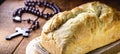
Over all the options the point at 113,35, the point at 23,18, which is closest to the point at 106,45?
the point at 113,35

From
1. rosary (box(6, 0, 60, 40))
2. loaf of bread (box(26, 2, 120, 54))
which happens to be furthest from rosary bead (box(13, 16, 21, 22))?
Answer: loaf of bread (box(26, 2, 120, 54))

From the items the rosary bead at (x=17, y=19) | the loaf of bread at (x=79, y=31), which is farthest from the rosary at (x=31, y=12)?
the loaf of bread at (x=79, y=31)

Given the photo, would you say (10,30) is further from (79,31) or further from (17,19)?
(79,31)

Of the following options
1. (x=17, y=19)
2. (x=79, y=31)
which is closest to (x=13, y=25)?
(x=17, y=19)

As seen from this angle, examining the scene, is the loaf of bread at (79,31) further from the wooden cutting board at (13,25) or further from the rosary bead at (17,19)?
the rosary bead at (17,19)

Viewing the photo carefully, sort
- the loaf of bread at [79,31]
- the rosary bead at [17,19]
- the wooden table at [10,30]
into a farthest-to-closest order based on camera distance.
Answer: the rosary bead at [17,19], the wooden table at [10,30], the loaf of bread at [79,31]

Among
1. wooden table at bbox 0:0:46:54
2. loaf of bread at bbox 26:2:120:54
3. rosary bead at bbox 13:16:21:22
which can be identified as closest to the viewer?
loaf of bread at bbox 26:2:120:54

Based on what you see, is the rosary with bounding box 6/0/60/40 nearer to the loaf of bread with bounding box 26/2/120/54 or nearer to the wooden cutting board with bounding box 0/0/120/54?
the wooden cutting board with bounding box 0/0/120/54

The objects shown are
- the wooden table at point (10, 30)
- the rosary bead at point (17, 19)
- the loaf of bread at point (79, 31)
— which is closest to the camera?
the loaf of bread at point (79, 31)

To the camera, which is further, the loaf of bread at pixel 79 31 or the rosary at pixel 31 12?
the rosary at pixel 31 12
